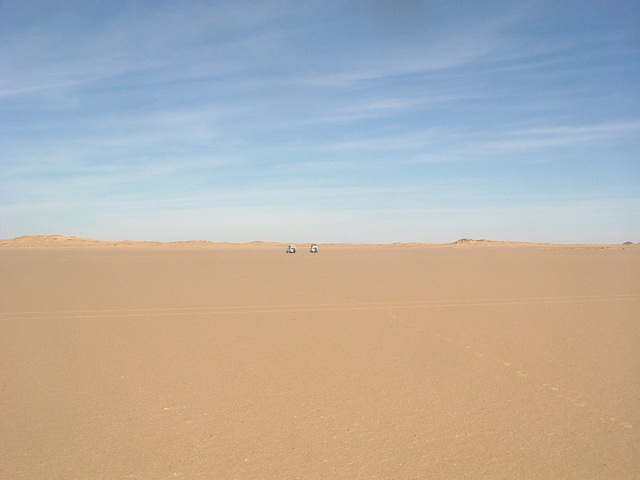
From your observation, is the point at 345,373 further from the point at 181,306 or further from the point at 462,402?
the point at 181,306

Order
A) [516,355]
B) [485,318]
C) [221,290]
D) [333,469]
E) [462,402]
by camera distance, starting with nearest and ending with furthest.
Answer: [333,469], [462,402], [516,355], [485,318], [221,290]

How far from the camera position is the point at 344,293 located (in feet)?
54.7

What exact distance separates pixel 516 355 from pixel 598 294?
10176 mm

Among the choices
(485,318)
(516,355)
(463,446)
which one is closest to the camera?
(463,446)

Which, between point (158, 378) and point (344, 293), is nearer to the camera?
point (158, 378)

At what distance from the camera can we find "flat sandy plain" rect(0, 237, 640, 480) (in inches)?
167

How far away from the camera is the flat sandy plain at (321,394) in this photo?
167 inches

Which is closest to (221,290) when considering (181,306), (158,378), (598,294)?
(181,306)

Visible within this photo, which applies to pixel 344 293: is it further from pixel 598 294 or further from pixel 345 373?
pixel 345 373

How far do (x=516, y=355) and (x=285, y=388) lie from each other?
392 centimetres

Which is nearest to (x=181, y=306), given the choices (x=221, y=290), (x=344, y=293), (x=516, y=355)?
(x=221, y=290)

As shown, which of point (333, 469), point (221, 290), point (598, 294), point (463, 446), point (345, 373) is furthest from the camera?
point (221, 290)

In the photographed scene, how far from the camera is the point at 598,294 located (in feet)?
52.5

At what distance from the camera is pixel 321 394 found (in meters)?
5.94
